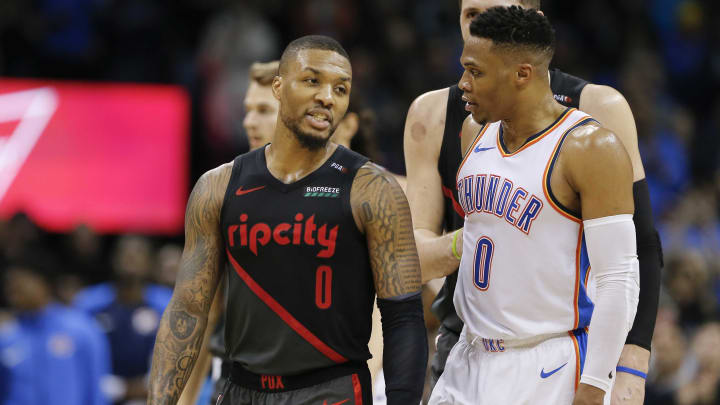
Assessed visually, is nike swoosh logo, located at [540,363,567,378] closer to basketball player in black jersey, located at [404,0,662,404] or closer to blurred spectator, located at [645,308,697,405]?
basketball player in black jersey, located at [404,0,662,404]

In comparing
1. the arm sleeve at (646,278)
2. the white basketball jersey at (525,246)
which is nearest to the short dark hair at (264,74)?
the white basketball jersey at (525,246)

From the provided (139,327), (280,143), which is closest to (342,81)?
(280,143)

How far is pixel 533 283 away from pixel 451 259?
632 millimetres

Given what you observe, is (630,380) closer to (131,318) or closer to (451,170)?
(451,170)

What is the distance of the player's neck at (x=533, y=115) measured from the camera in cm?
420

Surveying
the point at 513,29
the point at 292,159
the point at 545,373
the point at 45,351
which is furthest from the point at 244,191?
the point at 45,351

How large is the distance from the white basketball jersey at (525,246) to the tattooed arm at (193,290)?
994 mm

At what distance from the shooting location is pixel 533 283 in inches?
163

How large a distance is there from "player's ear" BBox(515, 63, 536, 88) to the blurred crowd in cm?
626

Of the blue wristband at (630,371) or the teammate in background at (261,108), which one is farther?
the teammate in background at (261,108)

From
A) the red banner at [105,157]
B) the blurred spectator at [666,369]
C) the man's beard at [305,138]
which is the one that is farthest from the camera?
the red banner at [105,157]

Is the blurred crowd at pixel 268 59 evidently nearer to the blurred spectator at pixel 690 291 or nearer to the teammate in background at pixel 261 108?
the blurred spectator at pixel 690 291

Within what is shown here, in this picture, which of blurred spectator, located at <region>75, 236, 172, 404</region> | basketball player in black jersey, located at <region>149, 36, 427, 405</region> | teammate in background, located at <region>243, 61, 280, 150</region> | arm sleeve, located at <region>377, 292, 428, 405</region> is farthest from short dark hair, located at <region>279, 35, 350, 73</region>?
blurred spectator, located at <region>75, 236, 172, 404</region>

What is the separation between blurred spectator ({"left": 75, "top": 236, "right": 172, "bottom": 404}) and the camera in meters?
10.7
